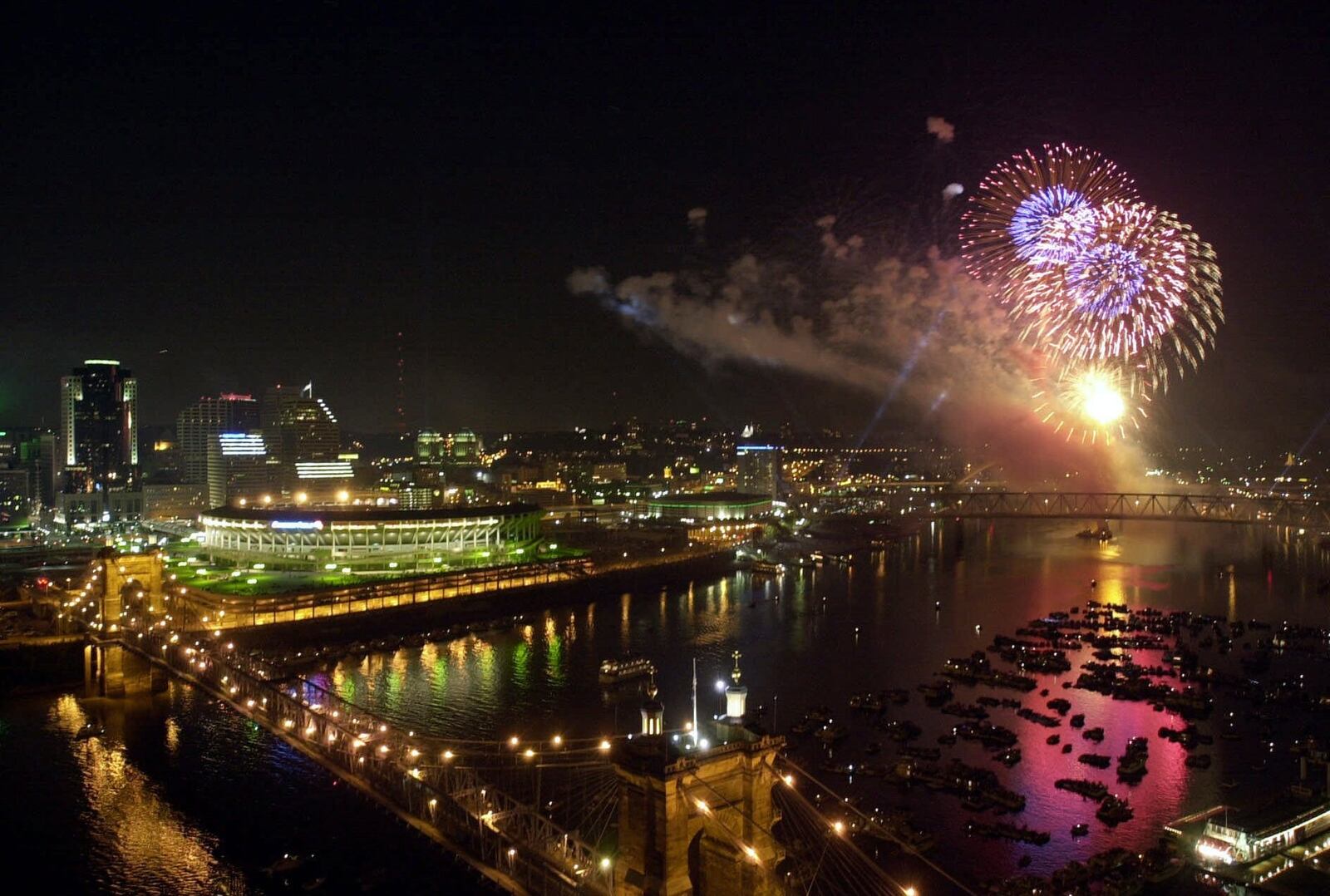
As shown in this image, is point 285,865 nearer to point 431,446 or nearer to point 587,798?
point 587,798

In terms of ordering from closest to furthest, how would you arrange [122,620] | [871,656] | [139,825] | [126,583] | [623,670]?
[139,825], [122,620], [623,670], [126,583], [871,656]

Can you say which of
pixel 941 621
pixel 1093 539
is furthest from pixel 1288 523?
pixel 941 621

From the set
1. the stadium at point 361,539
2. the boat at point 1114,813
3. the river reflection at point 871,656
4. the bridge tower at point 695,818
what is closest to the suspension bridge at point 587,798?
the bridge tower at point 695,818

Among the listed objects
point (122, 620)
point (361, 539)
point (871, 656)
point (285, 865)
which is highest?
point (361, 539)

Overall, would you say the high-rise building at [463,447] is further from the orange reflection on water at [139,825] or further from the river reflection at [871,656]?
the orange reflection on water at [139,825]

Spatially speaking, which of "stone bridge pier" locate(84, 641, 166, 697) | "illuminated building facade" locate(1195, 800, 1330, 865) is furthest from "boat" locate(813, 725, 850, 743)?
"stone bridge pier" locate(84, 641, 166, 697)

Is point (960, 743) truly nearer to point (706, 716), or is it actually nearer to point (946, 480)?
point (706, 716)

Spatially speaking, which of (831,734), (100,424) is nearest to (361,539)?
(831,734)
